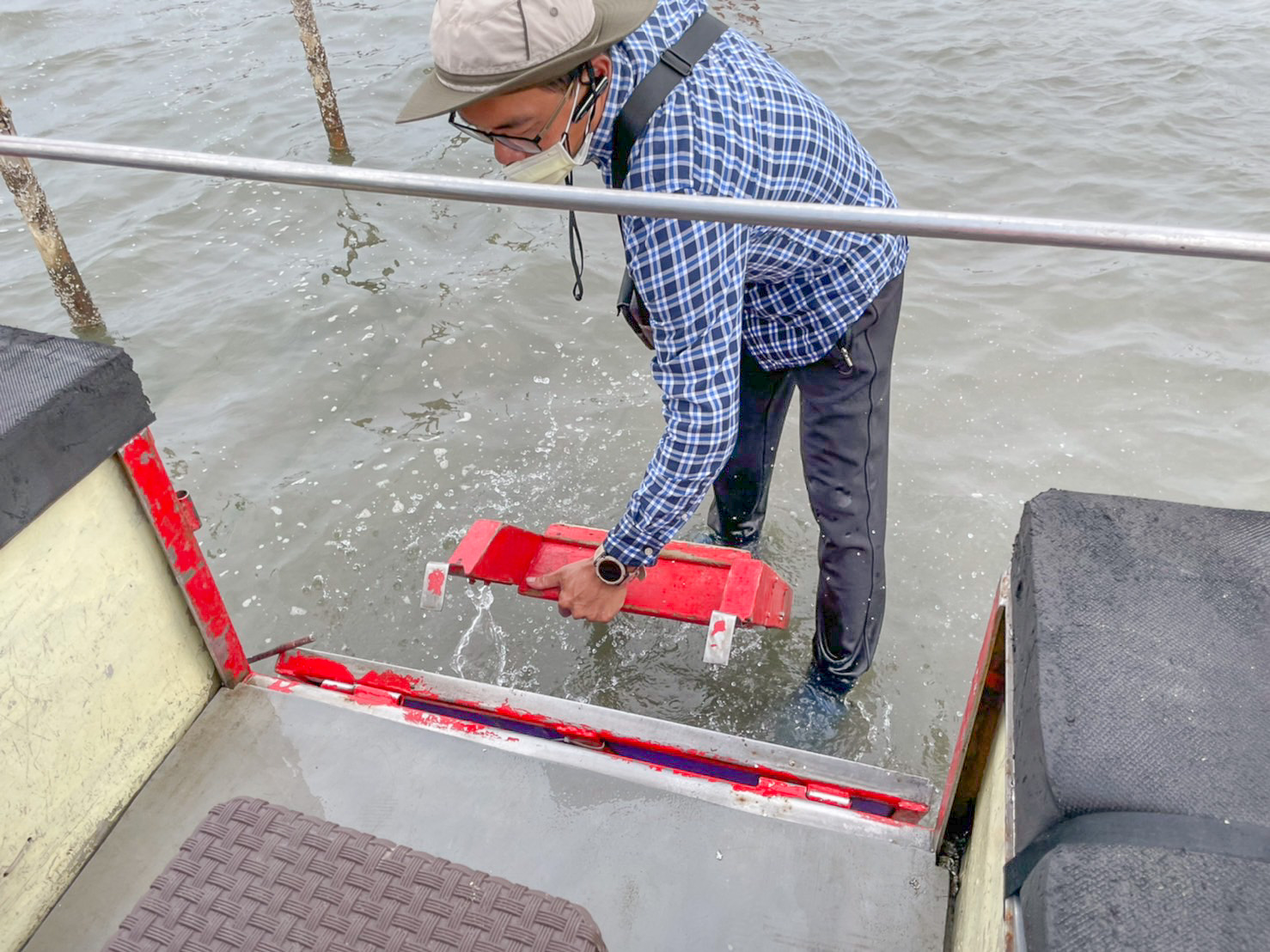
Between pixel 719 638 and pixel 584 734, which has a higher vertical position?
pixel 584 734

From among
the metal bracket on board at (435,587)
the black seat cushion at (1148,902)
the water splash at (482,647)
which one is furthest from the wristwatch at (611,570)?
the black seat cushion at (1148,902)

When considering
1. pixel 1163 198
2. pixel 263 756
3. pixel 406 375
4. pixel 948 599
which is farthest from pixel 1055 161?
pixel 263 756

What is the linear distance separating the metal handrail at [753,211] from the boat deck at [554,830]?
1.35m

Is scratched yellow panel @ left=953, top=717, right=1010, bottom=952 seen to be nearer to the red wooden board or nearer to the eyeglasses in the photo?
the red wooden board

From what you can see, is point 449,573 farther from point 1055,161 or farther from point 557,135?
point 1055,161

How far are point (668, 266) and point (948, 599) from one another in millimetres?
2655

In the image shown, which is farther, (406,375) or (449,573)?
(406,375)

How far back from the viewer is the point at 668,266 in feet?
5.88

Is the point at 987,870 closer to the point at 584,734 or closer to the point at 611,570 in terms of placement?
the point at 584,734

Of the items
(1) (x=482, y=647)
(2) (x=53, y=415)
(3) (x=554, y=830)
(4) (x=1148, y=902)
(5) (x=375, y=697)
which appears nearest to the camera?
(4) (x=1148, y=902)

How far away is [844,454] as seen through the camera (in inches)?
99.7

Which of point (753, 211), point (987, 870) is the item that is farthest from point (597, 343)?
point (987, 870)

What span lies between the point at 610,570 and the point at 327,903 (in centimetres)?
121

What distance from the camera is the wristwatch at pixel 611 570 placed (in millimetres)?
2350
